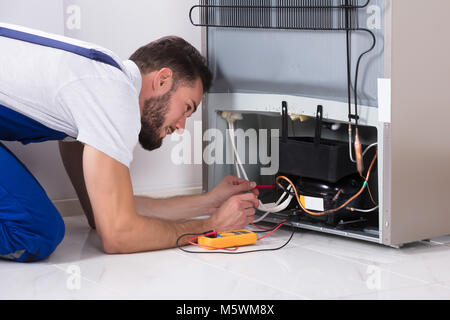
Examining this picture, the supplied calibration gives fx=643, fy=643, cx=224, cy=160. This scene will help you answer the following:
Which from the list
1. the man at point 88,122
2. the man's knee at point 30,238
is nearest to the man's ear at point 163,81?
the man at point 88,122

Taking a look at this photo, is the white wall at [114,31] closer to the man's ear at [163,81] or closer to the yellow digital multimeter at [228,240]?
the man's ear at [163,81]

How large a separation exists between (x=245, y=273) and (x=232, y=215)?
289 mm

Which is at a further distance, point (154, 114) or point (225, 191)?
point (225, 191)

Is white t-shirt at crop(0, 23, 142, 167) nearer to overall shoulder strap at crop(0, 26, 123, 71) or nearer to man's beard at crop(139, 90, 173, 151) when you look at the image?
overall shoulder strap at crop(0, 26, 123, 71)

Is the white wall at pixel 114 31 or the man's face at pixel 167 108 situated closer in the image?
the man's face at pixel 167 108

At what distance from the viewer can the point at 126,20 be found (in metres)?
2.39

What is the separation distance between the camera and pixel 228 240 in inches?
69.3

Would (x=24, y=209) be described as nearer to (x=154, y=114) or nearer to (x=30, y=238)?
(x=30, y=238)

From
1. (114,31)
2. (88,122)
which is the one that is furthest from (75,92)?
(114,31)

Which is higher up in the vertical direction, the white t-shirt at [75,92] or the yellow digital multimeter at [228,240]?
the white t-shirt at [75,92]

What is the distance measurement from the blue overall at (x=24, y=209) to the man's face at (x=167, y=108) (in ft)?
0.83

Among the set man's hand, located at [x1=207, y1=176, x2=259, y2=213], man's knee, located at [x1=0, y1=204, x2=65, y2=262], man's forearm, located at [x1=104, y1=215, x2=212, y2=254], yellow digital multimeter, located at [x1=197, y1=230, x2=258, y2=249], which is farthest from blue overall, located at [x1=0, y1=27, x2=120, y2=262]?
man's hand, located at [x1=207, y1=176, x2=259, y2=213]

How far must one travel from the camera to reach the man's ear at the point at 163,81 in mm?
1761
